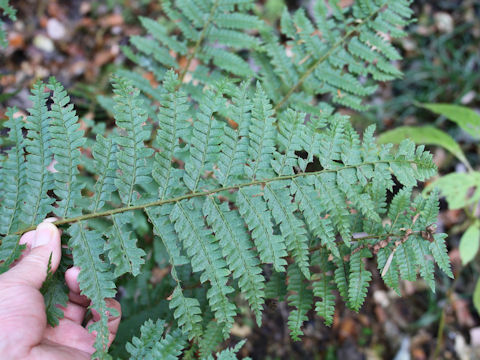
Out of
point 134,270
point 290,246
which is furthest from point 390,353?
point 134,270

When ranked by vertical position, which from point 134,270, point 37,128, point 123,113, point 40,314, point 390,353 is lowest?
point 390,353

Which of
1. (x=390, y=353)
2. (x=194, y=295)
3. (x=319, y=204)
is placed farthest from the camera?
(x=390, y=353)

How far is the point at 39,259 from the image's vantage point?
→ 4.66ft

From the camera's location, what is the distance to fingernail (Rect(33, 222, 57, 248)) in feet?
4.80

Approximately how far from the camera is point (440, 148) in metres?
3.19

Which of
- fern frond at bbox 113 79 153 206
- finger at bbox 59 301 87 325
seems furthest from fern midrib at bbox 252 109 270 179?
finger at bbox 59 301 87 325

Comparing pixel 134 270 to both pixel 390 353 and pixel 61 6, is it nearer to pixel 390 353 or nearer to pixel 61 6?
pixel 390 353

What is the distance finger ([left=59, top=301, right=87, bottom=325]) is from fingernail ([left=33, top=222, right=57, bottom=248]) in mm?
404

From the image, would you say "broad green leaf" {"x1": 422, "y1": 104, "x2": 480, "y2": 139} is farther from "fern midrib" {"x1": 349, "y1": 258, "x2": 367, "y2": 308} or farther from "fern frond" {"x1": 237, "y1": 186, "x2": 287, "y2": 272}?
"fern frond" {"x1": 237, "y1": 186, "x2": 287, "y2": 272}

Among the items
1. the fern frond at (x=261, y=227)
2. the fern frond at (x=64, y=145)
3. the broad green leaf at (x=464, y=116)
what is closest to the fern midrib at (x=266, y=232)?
the fern frond at (x=261, y=227)

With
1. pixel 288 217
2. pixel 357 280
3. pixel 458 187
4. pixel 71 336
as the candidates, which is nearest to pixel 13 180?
pixel 71 336

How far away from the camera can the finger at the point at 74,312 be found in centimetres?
171

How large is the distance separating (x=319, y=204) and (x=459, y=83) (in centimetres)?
257

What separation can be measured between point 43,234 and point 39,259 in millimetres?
100
